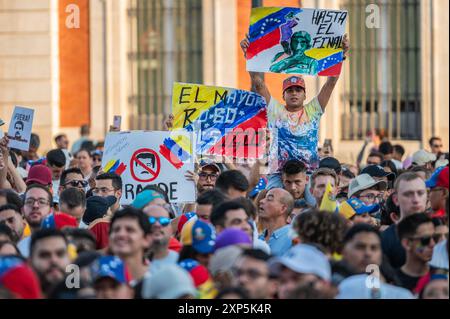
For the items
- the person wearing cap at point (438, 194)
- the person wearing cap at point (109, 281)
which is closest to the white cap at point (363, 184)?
the person wearing cap at point (438, 194)

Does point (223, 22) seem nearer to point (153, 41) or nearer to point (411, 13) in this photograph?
point (153, 41)

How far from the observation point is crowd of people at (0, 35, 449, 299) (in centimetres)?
790

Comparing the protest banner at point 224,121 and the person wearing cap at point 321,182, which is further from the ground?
the protest banner at point 224,121

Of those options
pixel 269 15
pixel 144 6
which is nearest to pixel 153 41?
pixel 144 6

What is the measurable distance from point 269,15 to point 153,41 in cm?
1265

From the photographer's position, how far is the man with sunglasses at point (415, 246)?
30.4 feet

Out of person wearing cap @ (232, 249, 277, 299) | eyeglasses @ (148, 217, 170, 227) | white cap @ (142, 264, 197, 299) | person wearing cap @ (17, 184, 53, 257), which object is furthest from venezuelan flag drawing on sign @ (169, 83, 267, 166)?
white cap @ (142, 264, 197, 299)

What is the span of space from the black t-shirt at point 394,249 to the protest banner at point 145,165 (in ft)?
9.10

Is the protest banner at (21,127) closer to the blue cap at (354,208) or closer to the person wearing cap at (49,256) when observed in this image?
the blue cap at (354,208)

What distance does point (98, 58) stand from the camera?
25734 millimetres

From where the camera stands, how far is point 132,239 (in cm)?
883

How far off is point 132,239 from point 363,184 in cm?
396

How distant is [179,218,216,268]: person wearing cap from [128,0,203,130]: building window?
642 inches
